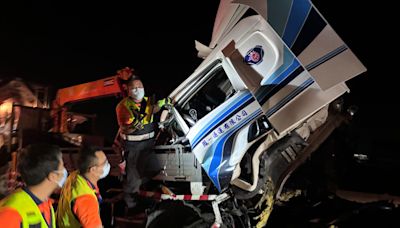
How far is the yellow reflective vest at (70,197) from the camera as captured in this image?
2643 millimetres

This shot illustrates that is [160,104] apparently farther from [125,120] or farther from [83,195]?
[83,195]

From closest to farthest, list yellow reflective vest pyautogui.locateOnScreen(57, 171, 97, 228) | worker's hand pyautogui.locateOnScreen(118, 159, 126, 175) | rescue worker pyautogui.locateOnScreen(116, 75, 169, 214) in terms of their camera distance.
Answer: yellow reflective vest pyautogui.locateOnScreen(57, 171, 97, 228)
rescue worker pyautogui.locateOnScreen(116, 75, 169, 214)
worker's hand pyautogui.locateOnScreen(118, 159, 126, 175)

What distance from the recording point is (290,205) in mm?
4730

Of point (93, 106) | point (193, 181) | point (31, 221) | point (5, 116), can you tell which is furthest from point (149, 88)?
point (31, 221)

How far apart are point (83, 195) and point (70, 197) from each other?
118mm

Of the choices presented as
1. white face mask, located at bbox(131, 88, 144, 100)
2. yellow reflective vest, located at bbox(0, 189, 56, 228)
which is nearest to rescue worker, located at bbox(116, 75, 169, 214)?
white face mask, located at bbox(131, 88, 144, 100)

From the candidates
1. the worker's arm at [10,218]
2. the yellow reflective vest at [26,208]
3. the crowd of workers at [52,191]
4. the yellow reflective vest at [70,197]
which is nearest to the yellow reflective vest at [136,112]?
the crowd of workers at [52,191]

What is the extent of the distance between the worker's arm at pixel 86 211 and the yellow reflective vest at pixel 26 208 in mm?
318

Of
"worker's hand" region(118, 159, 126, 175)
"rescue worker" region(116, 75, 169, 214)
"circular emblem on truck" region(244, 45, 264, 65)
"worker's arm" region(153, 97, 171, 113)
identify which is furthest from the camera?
"worker's hand" region(118, 159, 126, 175)

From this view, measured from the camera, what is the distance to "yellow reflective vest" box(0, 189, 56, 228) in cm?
209

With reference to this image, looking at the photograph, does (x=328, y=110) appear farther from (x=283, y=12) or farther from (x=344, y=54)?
(x=283, y=12)

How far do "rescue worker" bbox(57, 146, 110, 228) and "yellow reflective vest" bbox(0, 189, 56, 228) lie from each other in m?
0.34

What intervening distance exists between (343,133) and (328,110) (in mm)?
591

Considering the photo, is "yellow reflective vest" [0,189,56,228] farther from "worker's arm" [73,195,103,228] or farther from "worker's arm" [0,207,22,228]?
"worker's arm" [73,195,103,228]
